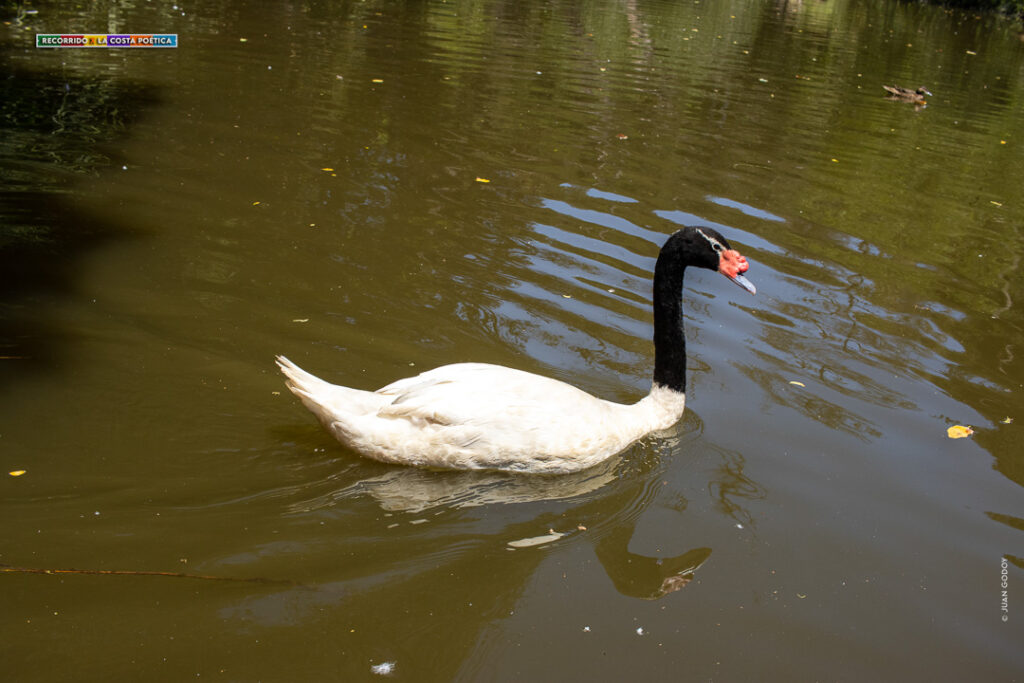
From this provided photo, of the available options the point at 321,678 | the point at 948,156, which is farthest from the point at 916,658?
the point at 948,156

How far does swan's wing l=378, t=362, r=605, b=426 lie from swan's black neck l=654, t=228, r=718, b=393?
1.99ft

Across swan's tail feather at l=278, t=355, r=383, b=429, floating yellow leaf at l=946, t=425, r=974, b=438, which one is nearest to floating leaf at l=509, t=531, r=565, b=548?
swan's tail feather at l=278, t=355, r=383, b=429

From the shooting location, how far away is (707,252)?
5.12 m

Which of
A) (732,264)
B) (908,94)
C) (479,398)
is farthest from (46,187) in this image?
(908,94)

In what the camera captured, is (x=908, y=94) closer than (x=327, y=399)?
No

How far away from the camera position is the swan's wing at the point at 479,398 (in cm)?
448

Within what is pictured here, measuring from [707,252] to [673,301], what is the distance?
0.37m

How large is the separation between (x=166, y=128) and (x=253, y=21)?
7.67m

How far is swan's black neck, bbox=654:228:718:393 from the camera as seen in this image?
5109 millimetres

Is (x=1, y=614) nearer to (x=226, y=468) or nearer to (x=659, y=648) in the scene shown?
(x=226, y=468)

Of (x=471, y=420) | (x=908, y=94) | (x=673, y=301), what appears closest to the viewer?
(x=471, y=420)

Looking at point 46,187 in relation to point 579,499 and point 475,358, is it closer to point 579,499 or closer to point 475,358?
point 475,358

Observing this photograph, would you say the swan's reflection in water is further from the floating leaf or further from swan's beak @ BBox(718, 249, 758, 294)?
swan's beak @ BBox(718, 249, 758, 294)

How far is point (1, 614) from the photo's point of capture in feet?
10.7
